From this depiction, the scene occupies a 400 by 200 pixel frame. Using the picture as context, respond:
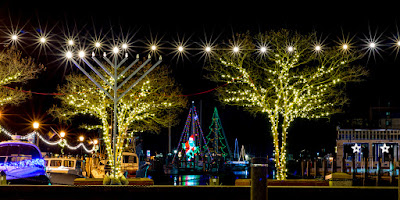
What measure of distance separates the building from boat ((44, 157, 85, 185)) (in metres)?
20.7

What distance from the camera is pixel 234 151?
11188cm

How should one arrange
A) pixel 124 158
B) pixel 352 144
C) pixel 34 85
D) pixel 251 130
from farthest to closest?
1. pixel 251 130
2. pixel 34 85
3. pixel 352 144
4. pixel 124 158

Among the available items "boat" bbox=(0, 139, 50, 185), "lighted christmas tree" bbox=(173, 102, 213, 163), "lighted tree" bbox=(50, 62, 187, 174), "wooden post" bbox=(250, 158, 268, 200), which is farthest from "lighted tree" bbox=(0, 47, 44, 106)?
"lighted christmas tree" bbox=(173, 102, 213, 163)

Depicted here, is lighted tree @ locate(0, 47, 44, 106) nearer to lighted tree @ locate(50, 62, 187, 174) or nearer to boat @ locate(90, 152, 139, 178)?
lighted tree @ locate(50, 62, 187, 174)

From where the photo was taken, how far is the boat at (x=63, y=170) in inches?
1069

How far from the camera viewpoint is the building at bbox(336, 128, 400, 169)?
37.0 meters

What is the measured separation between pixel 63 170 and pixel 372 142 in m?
24.2

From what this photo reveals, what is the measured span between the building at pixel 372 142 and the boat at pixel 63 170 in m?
20.7

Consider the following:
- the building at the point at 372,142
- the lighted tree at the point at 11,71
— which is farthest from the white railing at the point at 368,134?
the lighted tree at the point at 11,71

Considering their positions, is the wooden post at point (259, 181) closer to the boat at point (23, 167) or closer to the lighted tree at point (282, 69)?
the lighted tree at point (282, 69)

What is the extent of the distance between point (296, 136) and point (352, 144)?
237 inches

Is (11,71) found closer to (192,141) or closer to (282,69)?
(282,69)
